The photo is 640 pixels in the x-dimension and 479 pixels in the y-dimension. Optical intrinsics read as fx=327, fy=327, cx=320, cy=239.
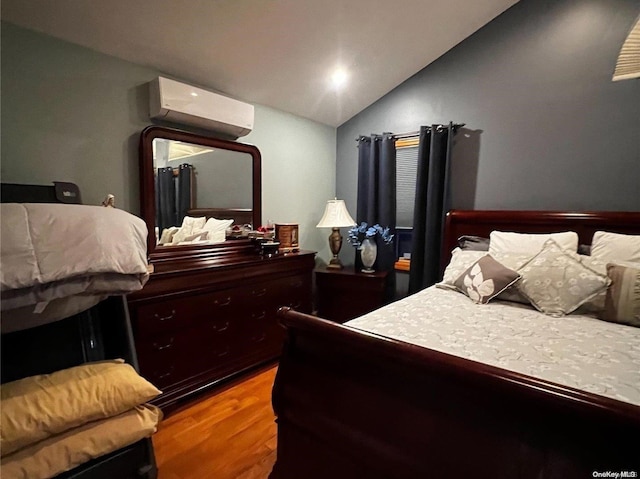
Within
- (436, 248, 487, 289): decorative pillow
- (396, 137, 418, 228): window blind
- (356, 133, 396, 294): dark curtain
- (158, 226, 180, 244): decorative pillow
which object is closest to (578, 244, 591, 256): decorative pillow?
(436, 248, 487, 289): decorative pillow

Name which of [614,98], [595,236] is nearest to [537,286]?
[595,236]

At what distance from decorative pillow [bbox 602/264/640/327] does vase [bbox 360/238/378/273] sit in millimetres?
1758

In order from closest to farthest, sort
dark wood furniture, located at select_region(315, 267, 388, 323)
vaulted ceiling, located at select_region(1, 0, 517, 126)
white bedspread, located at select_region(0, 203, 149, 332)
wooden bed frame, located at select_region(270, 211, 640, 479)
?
1. wooden bed frame, located at select_region(270, 211, 640, 479)
2. white bedspread, located at select_region(0, 203, 149, 332)
3. vaulted ceiling, located at select_region(1, 0, 517, 126)
4. dark wood furniture, located at select_region(315, 267, 388, 323)

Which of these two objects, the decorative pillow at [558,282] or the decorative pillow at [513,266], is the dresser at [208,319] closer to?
the decorative pillow at [513,266]

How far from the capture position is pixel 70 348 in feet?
4.68

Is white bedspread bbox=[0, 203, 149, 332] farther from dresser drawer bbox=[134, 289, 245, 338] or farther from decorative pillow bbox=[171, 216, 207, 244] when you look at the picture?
decorative pillow bbox=[171, 216, 207, 244]

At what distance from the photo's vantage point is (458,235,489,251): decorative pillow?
8.47ft

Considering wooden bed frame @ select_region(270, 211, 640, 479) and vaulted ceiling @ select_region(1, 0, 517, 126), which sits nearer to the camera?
wooden bed frame @ select_region(270, 211, 640, 479)

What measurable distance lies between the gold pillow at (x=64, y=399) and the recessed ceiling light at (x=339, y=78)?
8.70 ft

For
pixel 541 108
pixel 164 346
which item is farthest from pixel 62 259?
pixel 541 108

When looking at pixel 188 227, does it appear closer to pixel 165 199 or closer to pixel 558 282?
pixel 165 199

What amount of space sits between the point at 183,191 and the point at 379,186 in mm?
1846

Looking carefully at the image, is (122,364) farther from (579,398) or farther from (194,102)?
(194,102)

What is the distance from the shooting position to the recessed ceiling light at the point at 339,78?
2855mm
